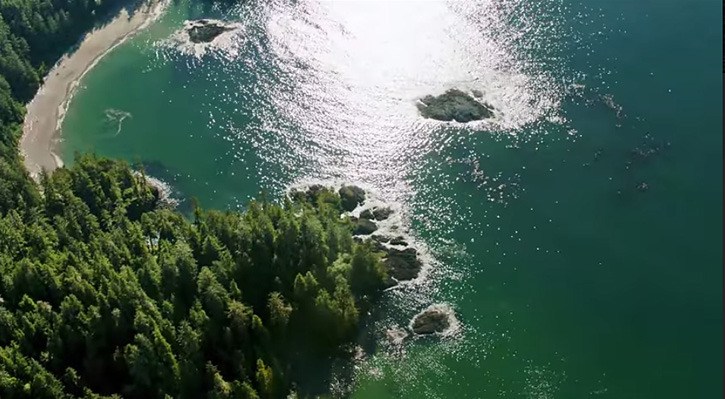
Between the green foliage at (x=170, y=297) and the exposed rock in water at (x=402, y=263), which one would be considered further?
the exposed rock in water at (x=402, y=263)

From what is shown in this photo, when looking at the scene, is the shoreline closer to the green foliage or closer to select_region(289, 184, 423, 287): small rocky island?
the green foliage

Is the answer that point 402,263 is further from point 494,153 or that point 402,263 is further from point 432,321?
point 494,153

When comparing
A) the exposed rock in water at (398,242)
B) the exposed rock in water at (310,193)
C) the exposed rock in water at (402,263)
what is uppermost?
the exposed rock in water at (310,193)

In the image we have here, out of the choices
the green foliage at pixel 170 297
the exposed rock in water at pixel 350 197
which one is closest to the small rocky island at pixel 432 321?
the green foliage at pixel 170 297

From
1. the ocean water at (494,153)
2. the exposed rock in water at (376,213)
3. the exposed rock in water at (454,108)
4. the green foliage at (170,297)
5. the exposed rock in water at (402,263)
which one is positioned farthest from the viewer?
the exposed rock in water at (454,108)

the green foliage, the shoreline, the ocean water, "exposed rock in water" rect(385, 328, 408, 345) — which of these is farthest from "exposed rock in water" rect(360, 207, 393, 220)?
the shoreline

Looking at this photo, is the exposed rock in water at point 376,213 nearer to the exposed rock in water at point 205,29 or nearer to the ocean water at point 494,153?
the ocean water at point 494,153

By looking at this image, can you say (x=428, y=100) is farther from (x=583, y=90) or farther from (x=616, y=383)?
(x=616, y=383)

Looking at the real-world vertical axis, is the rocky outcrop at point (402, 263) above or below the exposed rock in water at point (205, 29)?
below
